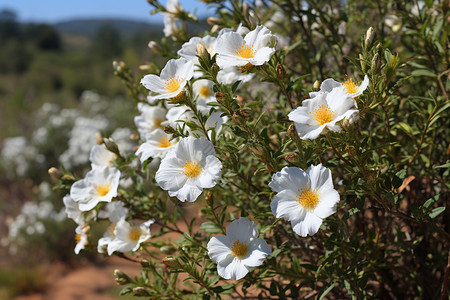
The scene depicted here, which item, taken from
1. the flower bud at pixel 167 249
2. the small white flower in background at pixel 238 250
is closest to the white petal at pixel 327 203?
the small white flower in background at pixel 238 250

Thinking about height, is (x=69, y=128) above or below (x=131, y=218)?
below

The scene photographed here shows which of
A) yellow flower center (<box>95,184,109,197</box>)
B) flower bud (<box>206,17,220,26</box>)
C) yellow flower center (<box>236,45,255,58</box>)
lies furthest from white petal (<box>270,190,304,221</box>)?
flower bud (<box>206,17,220,26</box>)

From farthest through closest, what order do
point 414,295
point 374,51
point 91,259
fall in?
1. point 91,259
2. point 414,295
3. point 374,51

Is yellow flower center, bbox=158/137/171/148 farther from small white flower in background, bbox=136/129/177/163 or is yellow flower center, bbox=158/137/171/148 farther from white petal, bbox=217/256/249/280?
white petal, bbox=217/256/249/280

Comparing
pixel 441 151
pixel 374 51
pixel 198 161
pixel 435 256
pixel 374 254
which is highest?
pixel 374 51

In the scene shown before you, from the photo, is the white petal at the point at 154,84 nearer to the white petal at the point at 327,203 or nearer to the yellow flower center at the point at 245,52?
the yellow flower center at the point at 245,52

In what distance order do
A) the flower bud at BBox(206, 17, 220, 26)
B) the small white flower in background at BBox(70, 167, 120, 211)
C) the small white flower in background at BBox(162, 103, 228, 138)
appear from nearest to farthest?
the small white flower in background at BBox(162, 103, 228, 138) < the small white flower in background at BBox(70, 167, 120, 211) < the flower bud at BBox(206, 17, 220, 26)

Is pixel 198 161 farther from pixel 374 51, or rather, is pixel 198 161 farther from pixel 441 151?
pixel 441 151

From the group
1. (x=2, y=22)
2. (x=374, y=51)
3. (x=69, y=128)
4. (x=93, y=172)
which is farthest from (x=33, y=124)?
(x=2, y=22)
